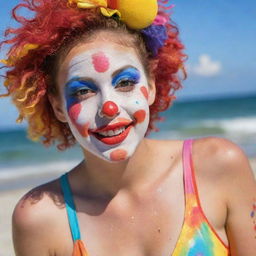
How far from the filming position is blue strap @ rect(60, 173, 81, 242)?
2.81 meters

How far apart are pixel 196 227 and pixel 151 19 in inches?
41.9

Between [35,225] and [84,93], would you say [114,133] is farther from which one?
[35,225]

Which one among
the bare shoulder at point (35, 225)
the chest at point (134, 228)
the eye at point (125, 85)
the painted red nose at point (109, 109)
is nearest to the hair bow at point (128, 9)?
the eye at point (125, 85)

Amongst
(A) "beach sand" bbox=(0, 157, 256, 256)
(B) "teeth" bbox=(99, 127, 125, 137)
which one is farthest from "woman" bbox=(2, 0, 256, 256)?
(A) "beach sand" bbox=(0, 157, 256, 256)

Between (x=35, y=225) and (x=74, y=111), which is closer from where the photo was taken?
(x=74, y=111)

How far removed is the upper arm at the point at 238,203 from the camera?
2684 mm

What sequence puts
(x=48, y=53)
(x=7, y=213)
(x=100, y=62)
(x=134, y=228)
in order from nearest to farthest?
(x=100, y=62) → (x=48, y=53) → (x=134, y=228) → (x=7, y=213)

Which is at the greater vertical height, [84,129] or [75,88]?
[75,88]

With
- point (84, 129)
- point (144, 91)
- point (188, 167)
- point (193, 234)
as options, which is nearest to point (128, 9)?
Answer: point (144, 91)

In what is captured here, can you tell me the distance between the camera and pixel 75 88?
103 inches

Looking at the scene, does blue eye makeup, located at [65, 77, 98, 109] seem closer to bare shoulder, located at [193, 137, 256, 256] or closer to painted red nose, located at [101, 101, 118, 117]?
painted red nose, located at [101, 101, 118, 117]

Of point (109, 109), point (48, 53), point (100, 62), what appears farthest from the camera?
point (48, 53)

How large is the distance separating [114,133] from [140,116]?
0.52ft

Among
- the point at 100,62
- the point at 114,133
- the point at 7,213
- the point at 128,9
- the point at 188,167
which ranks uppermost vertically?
the point at 128,9
